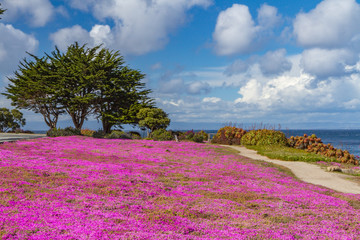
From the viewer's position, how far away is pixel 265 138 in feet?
120

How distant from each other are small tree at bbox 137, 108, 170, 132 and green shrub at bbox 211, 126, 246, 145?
8.34 metres

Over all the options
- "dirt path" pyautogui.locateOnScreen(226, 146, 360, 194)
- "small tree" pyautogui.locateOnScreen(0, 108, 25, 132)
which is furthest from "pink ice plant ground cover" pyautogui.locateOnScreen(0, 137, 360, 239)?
"small tree" pyautogui.locateOnScreen(0, 108, 25, 132)

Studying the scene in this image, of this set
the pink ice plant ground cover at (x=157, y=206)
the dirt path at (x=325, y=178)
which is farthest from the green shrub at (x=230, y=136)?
the pink ice plant ground cover at (x=157, y=206)

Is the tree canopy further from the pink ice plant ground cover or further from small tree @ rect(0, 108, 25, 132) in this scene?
the pink ice plant ground cover

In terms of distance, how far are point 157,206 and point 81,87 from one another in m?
40.6

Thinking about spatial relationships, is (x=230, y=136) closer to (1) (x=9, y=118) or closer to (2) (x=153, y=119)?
(2) (x=153, y=119)

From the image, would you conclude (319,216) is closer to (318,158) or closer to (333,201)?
(333,201)

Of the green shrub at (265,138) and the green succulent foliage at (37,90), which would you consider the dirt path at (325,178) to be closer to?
the green shrub at (265,138)

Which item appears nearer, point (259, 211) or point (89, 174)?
point (259, 211)

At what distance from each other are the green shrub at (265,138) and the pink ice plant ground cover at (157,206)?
70.8 feet

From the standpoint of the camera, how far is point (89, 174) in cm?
1314

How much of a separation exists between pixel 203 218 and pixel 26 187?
19.5ft

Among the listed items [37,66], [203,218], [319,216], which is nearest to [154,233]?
[203,218]

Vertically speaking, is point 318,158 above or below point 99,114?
below
